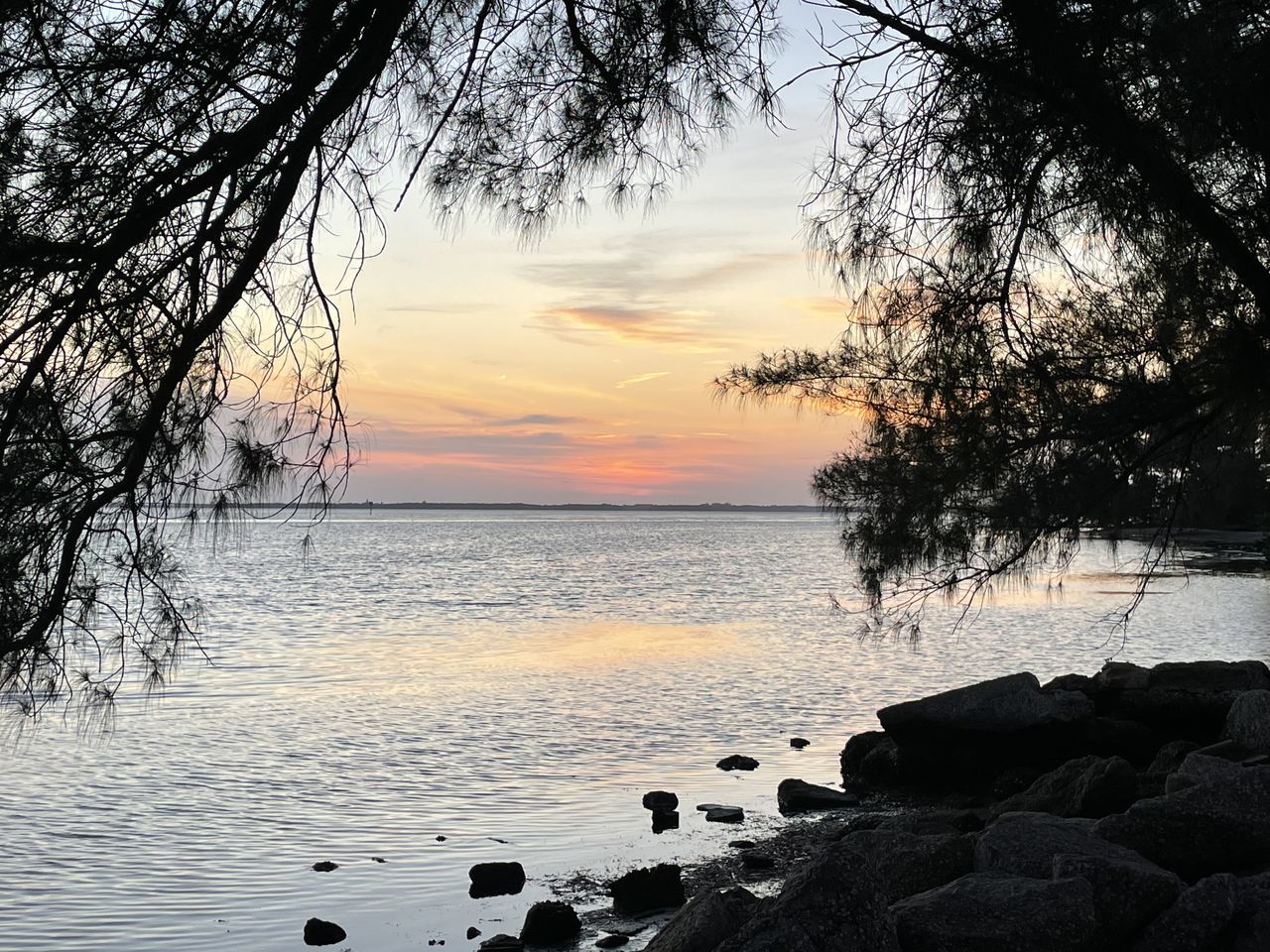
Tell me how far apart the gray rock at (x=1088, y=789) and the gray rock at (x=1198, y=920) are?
2.43 m

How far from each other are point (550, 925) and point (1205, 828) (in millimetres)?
3226

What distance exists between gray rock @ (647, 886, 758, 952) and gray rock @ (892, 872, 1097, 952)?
0.66 m

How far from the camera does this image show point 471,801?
959cm

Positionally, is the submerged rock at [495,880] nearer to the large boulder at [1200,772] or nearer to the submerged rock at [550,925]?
the submerged rock at [550,925]

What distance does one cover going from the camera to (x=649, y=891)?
259 inches

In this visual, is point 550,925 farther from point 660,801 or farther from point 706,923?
point 660,801

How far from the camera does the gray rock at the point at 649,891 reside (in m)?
6.57

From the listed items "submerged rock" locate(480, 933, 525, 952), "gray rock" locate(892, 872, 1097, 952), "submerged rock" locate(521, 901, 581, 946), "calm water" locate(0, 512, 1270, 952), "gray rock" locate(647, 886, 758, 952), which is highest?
"gray rock" locate(892, 872, 1097, 952)

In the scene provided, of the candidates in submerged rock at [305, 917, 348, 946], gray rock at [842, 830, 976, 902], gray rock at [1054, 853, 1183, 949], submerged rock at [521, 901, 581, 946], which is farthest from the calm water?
gray rock at [1054, 853, 1183, 949]

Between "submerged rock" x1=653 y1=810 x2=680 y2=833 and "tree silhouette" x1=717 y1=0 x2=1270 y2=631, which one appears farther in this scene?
"submerged rock" x1=653 y1=810 x2=680 y2=833

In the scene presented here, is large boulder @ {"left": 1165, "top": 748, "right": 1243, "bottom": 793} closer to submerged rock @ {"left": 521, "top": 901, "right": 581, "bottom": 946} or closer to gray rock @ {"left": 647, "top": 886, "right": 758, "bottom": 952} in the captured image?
gray rock @ {"left": 647, "top": 886, "right": 758, "bottom": 952}

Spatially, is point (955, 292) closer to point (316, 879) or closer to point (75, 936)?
point (316, 879)

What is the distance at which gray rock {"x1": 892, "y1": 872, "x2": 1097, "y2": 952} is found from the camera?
13.0 ft

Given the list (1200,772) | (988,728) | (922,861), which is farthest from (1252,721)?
(922,861)
